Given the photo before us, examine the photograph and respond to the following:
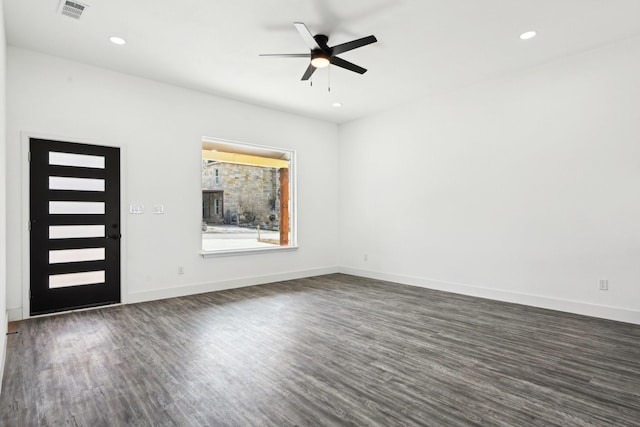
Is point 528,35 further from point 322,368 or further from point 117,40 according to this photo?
point 117,40

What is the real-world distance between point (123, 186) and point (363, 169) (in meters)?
4.29

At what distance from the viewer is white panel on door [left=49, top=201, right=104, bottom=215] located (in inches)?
172

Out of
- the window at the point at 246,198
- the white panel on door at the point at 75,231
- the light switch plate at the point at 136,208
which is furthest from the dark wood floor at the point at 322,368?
the window at the point at 246,198

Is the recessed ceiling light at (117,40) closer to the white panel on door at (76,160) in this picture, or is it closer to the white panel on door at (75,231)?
the white panel on door at (76,160)

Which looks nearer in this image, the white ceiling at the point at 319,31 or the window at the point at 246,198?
the white ceiling at the point at 319,31

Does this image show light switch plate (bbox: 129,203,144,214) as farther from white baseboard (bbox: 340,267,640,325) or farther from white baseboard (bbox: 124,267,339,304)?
white baseboard (bbox: 340,267,640,325)

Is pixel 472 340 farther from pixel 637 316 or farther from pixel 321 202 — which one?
pixel 321 202

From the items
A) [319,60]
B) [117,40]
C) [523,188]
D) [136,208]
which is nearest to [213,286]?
[136,208]

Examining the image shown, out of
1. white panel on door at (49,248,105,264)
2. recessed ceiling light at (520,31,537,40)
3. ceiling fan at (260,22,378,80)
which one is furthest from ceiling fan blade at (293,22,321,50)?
white panel on door at (49,248,105,264)

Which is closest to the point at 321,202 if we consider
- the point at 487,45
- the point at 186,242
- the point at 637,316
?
the point at 186,242

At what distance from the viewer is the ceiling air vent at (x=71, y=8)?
328 centimetres

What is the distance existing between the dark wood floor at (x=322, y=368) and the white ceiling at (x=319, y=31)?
3245mm

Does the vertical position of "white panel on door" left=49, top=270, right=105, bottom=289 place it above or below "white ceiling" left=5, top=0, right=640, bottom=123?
below

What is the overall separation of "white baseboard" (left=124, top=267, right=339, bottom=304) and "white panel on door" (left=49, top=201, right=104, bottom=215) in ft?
4.08
